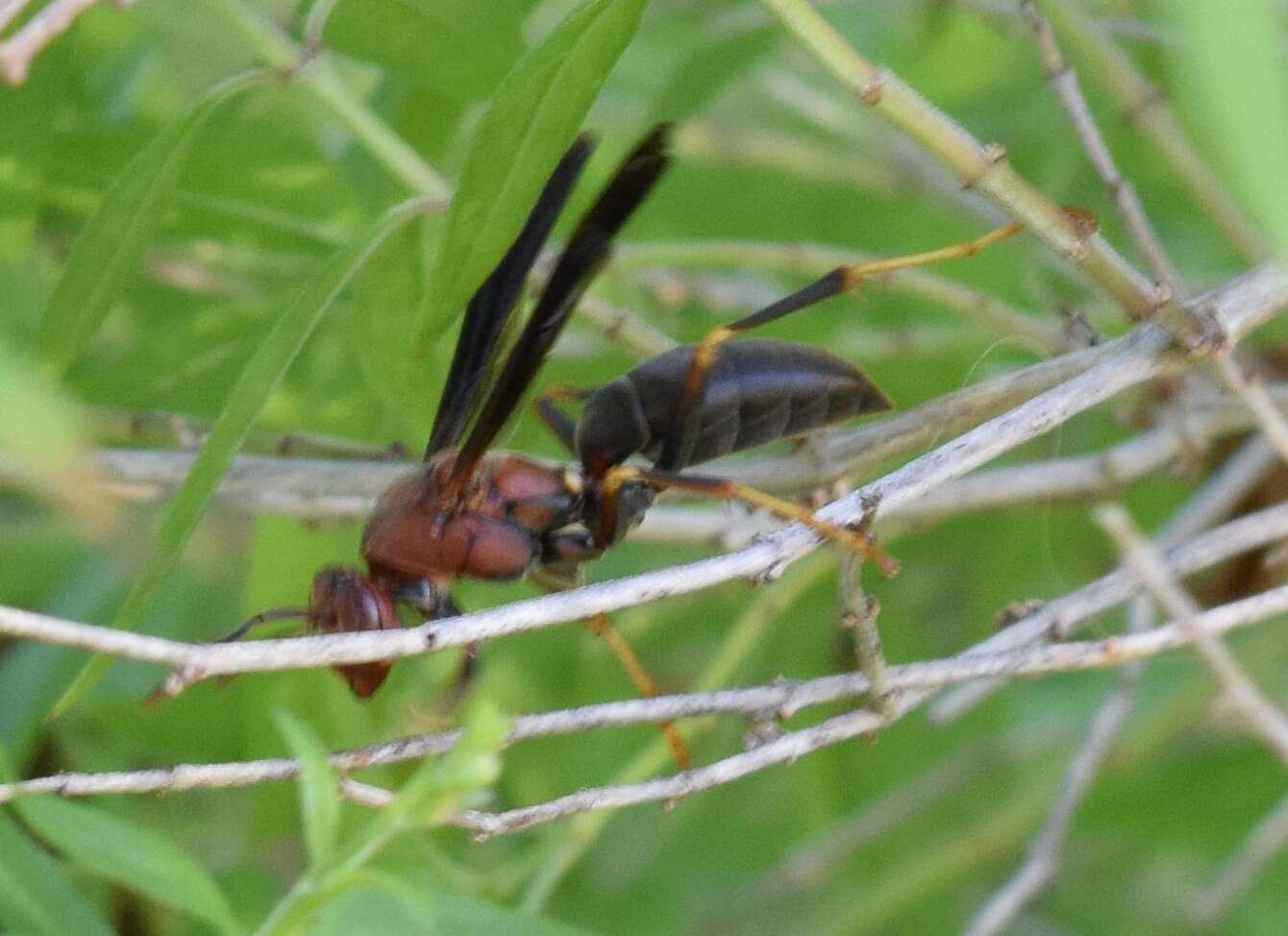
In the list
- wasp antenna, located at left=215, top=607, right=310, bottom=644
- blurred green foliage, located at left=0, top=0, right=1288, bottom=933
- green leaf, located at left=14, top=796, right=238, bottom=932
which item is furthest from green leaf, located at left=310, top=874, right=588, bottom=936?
wasp antenna, located at left=215, top=607, right=310, bottom=644

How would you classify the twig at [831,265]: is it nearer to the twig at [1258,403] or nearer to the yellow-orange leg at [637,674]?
the twig at [1258,403]

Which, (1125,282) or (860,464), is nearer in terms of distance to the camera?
(1125,282)

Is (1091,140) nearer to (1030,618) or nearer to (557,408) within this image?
(1030,618)

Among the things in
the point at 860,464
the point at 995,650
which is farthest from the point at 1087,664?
the point at 860,464

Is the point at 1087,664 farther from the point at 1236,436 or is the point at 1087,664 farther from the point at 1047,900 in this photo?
the point at 1047,900

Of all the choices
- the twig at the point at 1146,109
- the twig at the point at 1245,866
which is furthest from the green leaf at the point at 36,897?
the twig at the point at 1245,866

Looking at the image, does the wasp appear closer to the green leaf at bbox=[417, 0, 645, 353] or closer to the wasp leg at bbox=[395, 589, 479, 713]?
the wasp leg at bbox=[395, 589, 479, 713]

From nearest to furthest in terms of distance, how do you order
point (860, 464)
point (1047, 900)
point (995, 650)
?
point (995, 650)
point (860, 464)
point (1047, 900)
